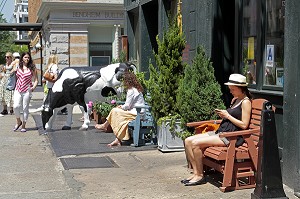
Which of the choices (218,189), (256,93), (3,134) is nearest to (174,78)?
(256,93)

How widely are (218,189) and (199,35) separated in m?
3.69

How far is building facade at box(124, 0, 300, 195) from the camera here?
6.55 m

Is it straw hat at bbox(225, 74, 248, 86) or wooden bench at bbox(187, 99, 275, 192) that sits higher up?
straw hat at bbox(225, 74, 248, 86)

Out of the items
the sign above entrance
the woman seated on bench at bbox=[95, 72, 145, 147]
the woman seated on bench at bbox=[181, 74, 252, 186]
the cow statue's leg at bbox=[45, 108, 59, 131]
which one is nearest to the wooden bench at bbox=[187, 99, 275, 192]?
the woman seated on bench at bbox=[181, 74, 252, 186]

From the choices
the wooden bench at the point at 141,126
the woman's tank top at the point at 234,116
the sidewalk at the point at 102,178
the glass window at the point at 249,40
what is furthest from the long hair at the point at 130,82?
the woman's tank top at the point at 234,116

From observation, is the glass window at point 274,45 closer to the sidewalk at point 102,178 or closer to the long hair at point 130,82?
the sidewalk at point 102,178

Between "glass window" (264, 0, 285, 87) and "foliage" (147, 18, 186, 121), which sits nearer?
"glass window" (264, 0, 285, 87)

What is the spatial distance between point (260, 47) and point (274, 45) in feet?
1.19

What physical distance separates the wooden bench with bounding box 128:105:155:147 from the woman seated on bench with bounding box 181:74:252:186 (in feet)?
9.88

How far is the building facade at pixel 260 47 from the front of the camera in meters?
6.55

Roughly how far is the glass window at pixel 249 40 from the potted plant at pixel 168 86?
1.14 m

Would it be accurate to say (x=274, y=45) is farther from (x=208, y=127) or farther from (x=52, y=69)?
(x=52, y=69)

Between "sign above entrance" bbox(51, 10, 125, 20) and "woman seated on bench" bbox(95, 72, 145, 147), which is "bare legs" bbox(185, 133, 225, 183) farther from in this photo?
"sign above entrance" bbox(51, 10, 125, 20)

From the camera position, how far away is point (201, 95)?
8102 millimetres
